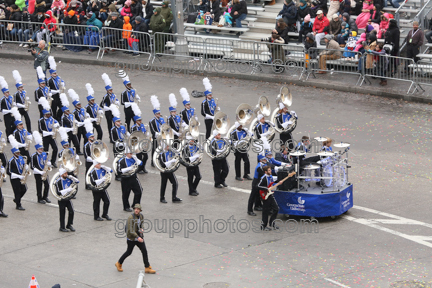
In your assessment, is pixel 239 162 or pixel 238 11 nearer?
pixel 239 162

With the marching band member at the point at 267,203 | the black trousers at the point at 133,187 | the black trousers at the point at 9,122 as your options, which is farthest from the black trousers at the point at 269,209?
the black trousers at the point at 9,122

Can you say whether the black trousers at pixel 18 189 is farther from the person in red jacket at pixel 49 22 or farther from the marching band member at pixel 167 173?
the person in red jacket at pixel 49 22

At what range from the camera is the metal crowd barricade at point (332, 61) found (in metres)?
→ 26.3

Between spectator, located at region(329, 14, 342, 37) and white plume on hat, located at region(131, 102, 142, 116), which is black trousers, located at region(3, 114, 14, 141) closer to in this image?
white plume on hat, located at region(131, 102, 142, 116)

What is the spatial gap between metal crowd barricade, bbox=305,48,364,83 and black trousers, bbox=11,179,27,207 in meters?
11.5

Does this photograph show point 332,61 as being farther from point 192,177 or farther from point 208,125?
point 192,177

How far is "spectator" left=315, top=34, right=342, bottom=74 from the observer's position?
2642cm

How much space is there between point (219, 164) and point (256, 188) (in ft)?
6.84

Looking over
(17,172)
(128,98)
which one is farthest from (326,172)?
(128,98)

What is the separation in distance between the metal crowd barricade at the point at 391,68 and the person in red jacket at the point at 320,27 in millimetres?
2091

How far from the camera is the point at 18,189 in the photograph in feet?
61.0

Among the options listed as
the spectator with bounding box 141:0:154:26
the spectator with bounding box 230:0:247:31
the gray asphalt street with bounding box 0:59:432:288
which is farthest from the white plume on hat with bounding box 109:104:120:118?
the spectator with bounding box 141:0:154:26

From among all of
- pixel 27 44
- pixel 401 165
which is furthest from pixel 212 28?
pixel 401 165

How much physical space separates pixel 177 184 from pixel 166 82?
940 centimetres
